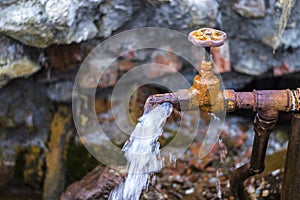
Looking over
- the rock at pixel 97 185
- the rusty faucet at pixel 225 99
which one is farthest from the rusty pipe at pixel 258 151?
the rock at pixel 97 185

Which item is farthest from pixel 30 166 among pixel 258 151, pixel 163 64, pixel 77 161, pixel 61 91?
pixel 258 151

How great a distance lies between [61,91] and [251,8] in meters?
0.81

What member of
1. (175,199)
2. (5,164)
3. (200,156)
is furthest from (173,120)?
(5,164)

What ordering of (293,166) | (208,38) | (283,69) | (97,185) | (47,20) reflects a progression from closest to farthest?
(208,38) < (293,166) < (47,20) < (97,185) < (283,69)

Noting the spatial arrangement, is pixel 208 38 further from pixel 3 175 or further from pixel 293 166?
pixel 3 175

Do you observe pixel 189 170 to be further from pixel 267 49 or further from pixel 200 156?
pixel 267 49

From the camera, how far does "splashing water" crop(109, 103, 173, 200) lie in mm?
1271

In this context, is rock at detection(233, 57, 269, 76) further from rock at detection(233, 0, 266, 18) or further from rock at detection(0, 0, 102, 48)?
rock at detection(0, 0, 102, 48)

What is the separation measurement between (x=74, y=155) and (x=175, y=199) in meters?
0.49

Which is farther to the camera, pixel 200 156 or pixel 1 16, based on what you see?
pixel 200 156

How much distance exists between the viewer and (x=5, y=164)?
1940 mm

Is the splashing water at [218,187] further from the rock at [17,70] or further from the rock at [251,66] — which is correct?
the rock at [17,70]

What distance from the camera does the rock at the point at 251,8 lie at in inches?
61.8

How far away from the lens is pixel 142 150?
1364mm
